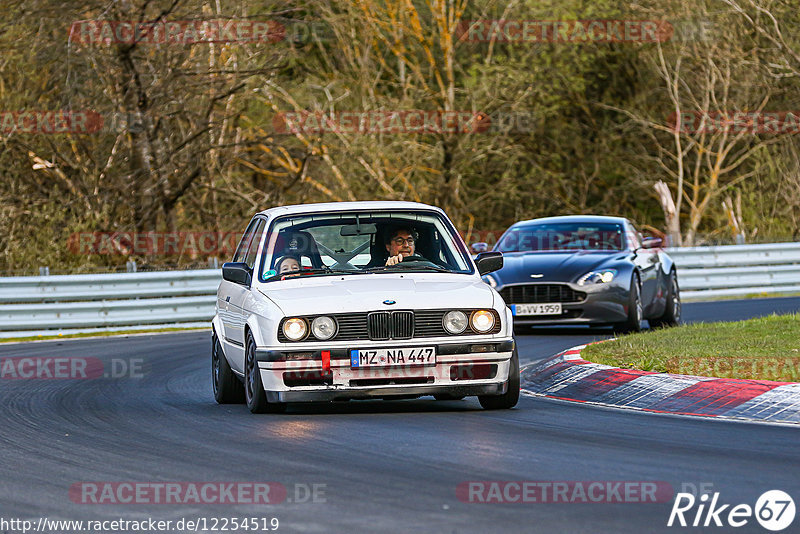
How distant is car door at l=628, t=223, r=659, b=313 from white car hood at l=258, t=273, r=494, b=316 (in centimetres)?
797

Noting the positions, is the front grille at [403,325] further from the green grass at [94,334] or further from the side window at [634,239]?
the green grass at [94,334]

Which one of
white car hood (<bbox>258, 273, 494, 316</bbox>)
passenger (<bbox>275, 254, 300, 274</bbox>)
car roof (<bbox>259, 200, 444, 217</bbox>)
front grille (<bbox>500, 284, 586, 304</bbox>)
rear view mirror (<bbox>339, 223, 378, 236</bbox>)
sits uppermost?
car roof (<bbox>259, 200, 444, 217</bbox>)

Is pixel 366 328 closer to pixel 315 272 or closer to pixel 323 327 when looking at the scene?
pixel 323 327

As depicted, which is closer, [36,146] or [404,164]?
[36,146]

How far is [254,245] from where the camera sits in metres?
11.9

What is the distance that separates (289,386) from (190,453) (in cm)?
166

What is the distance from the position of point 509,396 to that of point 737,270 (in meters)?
17.7

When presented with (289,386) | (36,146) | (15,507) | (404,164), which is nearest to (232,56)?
(36,146)

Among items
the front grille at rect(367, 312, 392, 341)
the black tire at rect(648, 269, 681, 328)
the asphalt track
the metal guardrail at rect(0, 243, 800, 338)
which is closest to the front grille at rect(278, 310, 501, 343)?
the front grille at rect(367, 312, 392, 341)

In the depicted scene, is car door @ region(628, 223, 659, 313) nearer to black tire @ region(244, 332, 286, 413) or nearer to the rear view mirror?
the rear view mirror

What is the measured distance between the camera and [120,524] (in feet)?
20.6

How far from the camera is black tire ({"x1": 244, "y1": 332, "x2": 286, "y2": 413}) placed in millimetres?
10211

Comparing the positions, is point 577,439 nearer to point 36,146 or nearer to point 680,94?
point 36,146

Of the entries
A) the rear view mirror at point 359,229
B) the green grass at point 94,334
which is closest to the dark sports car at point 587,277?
the green grass at point 94,334
